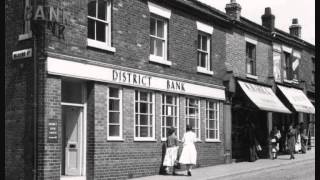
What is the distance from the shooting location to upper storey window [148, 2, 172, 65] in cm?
1761

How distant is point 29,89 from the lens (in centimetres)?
1356

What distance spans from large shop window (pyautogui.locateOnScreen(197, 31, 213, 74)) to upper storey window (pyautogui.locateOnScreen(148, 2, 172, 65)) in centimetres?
260

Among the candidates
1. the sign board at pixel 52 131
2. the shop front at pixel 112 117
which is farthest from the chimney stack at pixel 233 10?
the sign board at pixel 52 131

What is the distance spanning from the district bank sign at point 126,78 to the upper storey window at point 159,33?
2.49 ft

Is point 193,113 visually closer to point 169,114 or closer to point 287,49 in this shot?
point 169,114

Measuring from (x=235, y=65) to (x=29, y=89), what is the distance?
1138 centimetres

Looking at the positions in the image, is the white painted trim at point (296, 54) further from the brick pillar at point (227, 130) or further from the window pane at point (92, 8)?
the window pane at point (92, 8)

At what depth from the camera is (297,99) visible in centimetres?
2744

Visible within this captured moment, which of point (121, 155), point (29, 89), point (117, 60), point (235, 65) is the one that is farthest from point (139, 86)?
point (235, 65)

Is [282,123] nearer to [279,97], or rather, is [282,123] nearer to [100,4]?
[279,97]

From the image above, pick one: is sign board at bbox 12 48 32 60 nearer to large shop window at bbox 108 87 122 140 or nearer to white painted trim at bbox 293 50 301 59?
large shop window at bbox 108 87 122 140

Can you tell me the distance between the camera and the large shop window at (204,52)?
20562 mm

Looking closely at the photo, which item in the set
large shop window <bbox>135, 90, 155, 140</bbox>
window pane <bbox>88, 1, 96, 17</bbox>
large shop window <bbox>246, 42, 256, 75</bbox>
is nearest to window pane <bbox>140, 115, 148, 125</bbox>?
large shop window <bbox>135, 90, 155, 140</bbox>

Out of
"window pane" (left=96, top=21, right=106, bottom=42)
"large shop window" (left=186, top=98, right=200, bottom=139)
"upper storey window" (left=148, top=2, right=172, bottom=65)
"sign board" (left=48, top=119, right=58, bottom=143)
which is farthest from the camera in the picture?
"large shop window" (left=186, top=98, right=200, bottom=139)
